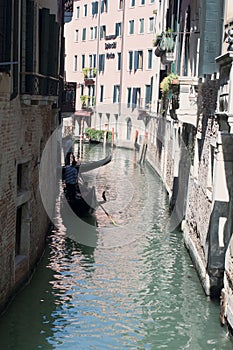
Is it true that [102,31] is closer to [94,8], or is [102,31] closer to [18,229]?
[94,8]

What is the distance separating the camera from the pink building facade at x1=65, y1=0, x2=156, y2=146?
28.7 metres

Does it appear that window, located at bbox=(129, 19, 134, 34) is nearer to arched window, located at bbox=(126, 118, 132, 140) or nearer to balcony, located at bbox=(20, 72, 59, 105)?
arched window, located at bbox=(126, 118, 132, 140)

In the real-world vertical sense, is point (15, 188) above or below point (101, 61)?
below

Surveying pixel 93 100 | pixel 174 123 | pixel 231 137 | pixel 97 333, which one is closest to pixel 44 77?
pixel 231 137

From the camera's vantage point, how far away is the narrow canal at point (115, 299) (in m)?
6.26

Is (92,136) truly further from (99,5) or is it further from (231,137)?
(231,137)

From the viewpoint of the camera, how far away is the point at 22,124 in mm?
7043

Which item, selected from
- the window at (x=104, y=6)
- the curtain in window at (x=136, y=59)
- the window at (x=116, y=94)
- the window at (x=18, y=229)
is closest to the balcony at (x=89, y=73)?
the window at (x=116, y=94)

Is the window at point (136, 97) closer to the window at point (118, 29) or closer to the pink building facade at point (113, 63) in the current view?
the pink building facade at point (113, 63)

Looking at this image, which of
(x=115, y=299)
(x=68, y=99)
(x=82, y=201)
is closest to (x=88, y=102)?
(x=68, y=99)

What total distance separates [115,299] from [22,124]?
6.92ft

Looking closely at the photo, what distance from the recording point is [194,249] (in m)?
9.03

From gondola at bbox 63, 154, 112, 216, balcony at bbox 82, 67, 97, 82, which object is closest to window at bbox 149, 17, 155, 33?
balcony at bbox 82, 67, 97, 82

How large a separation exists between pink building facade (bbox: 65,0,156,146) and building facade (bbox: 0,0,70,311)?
18.6 meters
